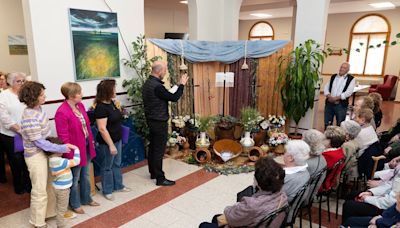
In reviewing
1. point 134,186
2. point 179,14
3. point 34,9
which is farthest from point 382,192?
point 179,14

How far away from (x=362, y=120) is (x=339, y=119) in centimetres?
206

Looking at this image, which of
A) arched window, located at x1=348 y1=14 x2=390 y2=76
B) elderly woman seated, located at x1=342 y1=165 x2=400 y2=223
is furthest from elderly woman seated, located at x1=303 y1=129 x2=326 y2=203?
arched window, located at x1=348 y1=14 x2=390 y2=76

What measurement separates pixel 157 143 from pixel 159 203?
72 centimetres

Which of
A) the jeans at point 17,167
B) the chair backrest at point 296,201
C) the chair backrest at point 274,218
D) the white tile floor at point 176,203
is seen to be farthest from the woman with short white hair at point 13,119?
the chair backrest at point 296,201

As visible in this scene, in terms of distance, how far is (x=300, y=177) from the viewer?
2143mm

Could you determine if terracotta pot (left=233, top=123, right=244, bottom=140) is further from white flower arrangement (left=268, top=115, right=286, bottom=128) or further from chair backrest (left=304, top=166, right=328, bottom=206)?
chair backrest (left=304, top=166, right=328, bottom=206)

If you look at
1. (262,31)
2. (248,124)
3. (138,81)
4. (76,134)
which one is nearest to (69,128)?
(76,134)

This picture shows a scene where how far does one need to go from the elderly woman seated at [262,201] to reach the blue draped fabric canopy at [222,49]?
134 inches

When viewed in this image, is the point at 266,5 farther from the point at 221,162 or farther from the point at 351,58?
the point at 221,162

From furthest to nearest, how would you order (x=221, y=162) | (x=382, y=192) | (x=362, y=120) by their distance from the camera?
1. (x=221, y=162)
2. (x=362, y=120)
3. (x=382, y=192)

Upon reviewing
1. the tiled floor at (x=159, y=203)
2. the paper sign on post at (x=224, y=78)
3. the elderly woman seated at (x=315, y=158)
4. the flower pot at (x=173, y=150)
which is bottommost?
the tiled floor at (x=159, y=203)

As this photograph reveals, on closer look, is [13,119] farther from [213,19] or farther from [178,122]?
[213,19]

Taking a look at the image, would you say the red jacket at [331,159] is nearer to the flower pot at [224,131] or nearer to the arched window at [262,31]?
the flower pot at [224,131]

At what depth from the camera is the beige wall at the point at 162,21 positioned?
9.79 metres
